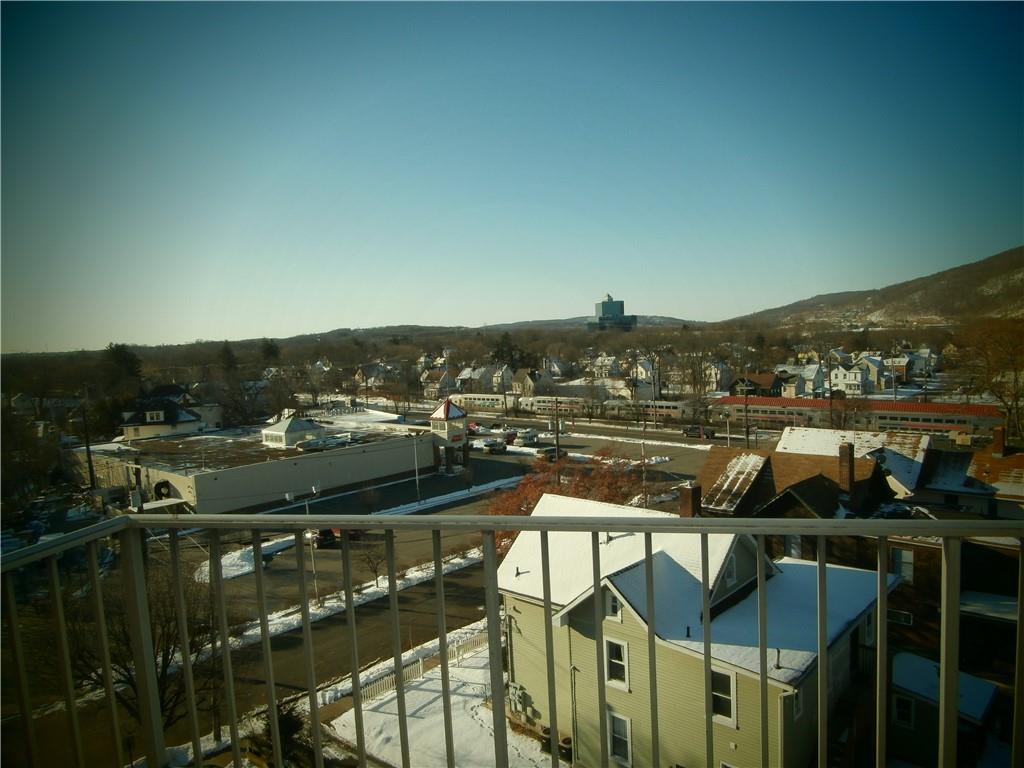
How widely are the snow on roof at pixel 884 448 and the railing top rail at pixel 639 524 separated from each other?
12741 millimetres

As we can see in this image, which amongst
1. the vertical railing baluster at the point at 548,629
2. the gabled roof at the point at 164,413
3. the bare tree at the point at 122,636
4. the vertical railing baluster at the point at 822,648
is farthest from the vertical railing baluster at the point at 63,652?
the gabled roof at the point at 164,413

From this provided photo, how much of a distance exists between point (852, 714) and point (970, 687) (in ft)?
2.18

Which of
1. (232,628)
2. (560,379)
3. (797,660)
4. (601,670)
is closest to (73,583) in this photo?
A: (601,670)

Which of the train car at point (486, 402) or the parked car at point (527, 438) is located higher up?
the train car at point (486, 402)

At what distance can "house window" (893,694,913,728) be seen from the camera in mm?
2432

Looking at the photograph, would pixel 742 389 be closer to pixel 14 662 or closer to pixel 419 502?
pixel 419 502

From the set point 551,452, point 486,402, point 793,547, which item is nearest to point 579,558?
point 793,547

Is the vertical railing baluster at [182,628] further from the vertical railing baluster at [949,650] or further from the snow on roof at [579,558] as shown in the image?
the vertical railing baluster at [949,650]

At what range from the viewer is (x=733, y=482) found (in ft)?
38.8

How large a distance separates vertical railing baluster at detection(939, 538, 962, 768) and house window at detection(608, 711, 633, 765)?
11.2 ft

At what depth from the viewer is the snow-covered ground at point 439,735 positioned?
11.1 ft

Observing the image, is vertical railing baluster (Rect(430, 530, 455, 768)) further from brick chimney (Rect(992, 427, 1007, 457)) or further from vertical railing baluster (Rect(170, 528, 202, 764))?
brick chimney (Rect(992, 427, 1007, 457))

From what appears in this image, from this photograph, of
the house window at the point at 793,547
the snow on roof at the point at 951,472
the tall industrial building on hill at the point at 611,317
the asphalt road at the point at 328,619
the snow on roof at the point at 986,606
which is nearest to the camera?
the asphalt road at the point at 328,619

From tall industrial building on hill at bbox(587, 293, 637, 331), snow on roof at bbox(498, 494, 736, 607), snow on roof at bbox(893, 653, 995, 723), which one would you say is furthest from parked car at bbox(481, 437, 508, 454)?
tall industrial building on hill at bbox(587, 293, 637, 331)
